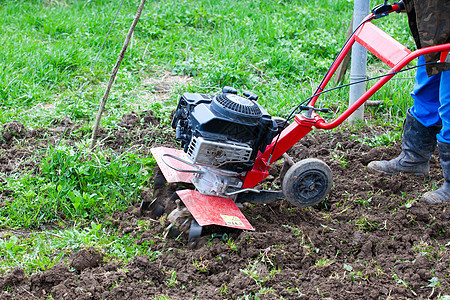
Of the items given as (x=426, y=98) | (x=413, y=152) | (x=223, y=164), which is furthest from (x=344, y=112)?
(x=413, y=152)

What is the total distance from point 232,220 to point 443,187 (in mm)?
1690

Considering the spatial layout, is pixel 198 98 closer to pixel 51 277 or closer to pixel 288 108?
pixel 51 277

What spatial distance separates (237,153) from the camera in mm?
3004

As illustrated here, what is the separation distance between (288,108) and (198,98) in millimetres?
1880

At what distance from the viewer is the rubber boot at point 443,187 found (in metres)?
3.43

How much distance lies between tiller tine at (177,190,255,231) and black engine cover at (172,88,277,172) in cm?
25

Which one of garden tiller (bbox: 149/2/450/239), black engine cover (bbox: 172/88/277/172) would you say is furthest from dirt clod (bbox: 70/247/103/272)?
black engine cover (bbox: 172/88/277/172)

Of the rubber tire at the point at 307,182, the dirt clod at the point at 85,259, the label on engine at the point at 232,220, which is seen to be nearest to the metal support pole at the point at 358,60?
the rubber tire at the point at 307,182

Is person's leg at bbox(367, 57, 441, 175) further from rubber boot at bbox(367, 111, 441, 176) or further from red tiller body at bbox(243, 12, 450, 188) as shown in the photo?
red tiller body at bbox(243, 12, 450, 188)

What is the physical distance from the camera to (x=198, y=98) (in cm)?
316

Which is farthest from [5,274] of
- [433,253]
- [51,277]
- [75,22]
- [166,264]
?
[75,22]

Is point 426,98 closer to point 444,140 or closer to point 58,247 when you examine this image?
point 444,140

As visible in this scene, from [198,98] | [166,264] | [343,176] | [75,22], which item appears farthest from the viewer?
[75,22]

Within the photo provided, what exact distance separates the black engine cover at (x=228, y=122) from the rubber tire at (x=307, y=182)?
26 cm
